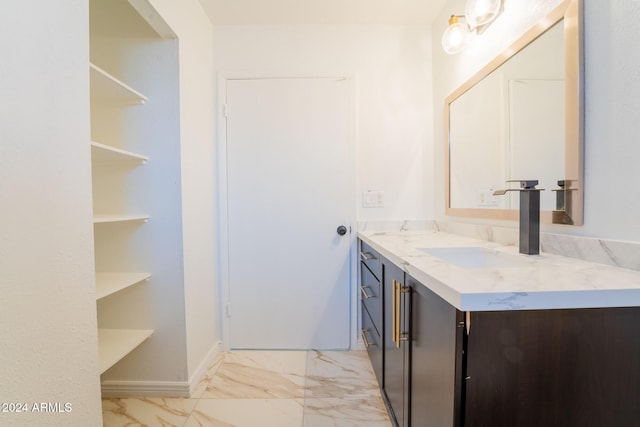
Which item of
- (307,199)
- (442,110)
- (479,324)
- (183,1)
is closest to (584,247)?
(479,324)

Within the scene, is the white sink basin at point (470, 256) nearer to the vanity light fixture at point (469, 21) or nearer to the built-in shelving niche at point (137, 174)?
the vanity light fixture at point (469, 21)

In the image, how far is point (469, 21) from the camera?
4.54ft

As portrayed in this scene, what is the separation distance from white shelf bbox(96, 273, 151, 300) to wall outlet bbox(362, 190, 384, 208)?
4.72ft

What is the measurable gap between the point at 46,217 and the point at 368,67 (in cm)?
197

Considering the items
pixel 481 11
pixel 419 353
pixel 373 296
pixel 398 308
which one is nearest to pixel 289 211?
pixel 373 296

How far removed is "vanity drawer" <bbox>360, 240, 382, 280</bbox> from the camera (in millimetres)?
1397

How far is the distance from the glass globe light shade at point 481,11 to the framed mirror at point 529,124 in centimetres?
20

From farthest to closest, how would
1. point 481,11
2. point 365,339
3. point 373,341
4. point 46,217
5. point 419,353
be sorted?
1. point 365,339
2. point 373,341
3. point 481,11
4. point 419,353
5. point 46,217

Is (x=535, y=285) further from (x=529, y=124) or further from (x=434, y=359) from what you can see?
(x=529, y=124)

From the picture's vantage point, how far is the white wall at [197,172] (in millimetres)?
1526

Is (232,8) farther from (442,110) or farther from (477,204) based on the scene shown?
(477,204)

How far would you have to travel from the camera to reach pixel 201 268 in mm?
1740

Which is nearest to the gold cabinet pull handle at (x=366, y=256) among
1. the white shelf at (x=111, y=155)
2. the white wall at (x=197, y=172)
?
the white wall at (x=197, y=172)

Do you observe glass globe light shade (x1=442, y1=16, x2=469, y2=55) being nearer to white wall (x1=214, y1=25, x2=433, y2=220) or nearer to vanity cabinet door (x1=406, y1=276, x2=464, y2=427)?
white wall (x1=214, y1=25, x2=433, y2=220)
